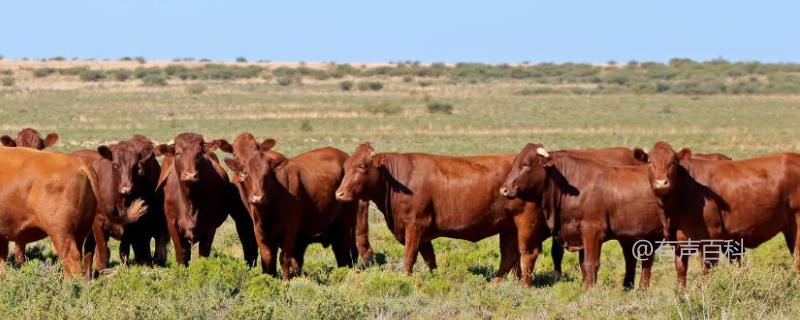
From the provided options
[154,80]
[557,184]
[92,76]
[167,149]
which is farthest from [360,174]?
[92,76]

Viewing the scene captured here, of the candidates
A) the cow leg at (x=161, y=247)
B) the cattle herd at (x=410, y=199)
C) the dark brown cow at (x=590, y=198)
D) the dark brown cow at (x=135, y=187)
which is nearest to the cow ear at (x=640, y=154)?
the cattle herd at (x=410, y=199)

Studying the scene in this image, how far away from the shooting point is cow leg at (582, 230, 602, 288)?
40.8 feet

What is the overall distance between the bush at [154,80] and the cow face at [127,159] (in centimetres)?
7427

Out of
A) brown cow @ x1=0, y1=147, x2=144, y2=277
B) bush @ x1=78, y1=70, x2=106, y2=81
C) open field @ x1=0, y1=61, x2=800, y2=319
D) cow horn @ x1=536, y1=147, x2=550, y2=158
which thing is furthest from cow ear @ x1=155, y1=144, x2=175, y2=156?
bush @ x1=78, y1=70, x2=106, y2=81

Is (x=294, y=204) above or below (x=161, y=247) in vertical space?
above

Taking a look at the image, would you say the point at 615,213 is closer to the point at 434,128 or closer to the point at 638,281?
the point at 638,281

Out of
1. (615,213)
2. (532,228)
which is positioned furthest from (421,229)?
(615,213)

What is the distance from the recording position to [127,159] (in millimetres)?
13750

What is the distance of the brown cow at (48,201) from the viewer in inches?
444

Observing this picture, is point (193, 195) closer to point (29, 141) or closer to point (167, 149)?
point (167, 149)

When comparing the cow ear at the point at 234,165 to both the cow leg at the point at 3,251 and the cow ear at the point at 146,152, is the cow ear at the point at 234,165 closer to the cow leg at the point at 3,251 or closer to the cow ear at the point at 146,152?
the cow ear at the point at 146,152

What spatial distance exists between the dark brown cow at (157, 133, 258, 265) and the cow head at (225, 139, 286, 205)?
0.46m

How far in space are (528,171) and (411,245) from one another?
4.81ft

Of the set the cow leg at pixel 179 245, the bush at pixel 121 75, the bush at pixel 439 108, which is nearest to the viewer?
the cow leg at pixel 179 245
